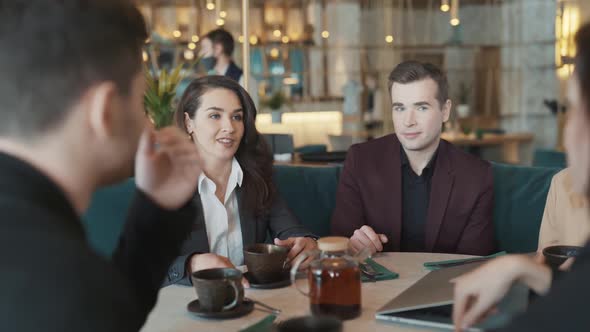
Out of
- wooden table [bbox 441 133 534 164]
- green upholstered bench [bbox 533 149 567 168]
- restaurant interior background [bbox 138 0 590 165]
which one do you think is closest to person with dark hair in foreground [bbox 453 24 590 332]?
green upholstered bench [bbox 533 149 567 168]

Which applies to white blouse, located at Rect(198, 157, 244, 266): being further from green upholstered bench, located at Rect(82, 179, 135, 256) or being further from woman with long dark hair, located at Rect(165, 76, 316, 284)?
green upholstered bench, located at Rect(82, 179, 135, 256)

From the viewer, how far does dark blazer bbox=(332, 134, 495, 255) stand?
259 cm

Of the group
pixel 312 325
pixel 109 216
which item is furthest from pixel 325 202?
pixel 312 325

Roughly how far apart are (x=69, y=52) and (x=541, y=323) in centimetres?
72

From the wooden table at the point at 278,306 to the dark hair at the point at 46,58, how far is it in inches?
Answer: 25.0

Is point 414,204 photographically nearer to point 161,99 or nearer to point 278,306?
point 278,306

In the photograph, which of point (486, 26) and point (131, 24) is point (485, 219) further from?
point (486, 26)

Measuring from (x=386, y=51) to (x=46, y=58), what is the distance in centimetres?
1154

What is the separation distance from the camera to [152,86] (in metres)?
3.88

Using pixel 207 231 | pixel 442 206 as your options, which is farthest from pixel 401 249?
pixel 207 231

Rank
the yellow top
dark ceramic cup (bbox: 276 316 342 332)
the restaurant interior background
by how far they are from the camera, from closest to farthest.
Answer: dark ceramic cup (bbox: 276 316 342 332) → the yellow top → the restaurant interior background

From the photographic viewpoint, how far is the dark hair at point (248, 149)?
242cm

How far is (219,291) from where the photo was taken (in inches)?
56.3

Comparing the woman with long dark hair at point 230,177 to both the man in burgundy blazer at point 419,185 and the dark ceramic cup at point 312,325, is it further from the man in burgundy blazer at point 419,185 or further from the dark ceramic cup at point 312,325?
the dark ceramic cup at point 312,325
